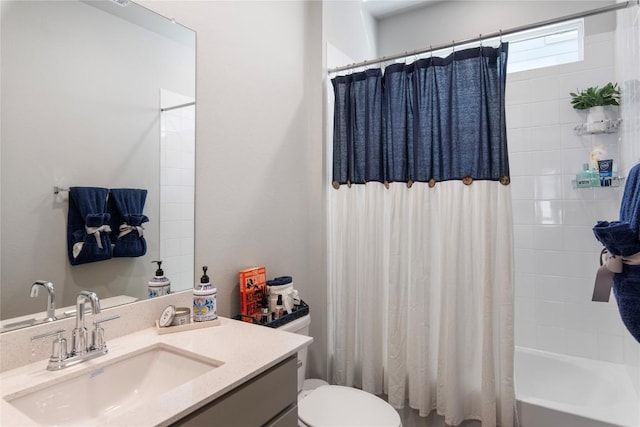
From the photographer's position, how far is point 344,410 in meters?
1.54

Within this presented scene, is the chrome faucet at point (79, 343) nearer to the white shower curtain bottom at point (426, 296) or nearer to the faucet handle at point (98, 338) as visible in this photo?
the faucet handle at point (98, 338)

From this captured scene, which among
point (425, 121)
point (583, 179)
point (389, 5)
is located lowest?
point (583, 179)

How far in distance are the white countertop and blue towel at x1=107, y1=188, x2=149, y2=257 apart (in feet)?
0.97

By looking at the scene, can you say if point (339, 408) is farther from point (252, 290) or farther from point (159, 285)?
point (159, 285)

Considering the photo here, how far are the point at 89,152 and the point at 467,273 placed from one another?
169cm

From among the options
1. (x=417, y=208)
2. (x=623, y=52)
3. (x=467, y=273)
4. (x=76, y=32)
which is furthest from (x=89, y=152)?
(x=623, y=52)

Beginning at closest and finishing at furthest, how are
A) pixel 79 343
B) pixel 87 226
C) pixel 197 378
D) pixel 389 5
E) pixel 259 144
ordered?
1. pixel 197 378
2. pixel 79 343
3. pixel 87 226
4. pixel 259 144
5. pixel 389 5

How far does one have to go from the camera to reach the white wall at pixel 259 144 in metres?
1.54

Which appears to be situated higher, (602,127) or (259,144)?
(602,127)

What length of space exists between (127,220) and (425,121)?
148cm

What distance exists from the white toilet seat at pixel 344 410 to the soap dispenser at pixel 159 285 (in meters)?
0.77

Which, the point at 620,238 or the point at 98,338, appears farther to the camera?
the point at 98,338

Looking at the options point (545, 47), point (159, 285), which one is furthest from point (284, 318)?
point (545, 47)

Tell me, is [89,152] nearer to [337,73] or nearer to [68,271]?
[68,271]
